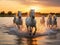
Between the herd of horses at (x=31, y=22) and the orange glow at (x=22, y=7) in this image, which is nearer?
the herd of horses at (x=31, y=22)

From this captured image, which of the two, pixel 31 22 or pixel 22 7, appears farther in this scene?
pixel 22 7

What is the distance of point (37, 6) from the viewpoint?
30.3m

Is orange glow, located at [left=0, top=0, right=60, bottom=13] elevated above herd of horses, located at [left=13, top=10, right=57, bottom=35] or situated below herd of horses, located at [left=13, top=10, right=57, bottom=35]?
below

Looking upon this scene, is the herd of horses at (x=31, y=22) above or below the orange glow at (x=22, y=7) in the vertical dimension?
above

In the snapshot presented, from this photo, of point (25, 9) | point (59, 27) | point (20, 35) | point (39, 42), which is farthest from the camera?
point (25, 9)

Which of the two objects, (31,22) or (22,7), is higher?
(31,22)

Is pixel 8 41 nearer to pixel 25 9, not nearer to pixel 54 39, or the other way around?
pixel 54 39

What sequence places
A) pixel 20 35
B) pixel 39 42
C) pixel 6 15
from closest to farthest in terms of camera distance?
pixel 39 42 < pixel 20 35 < pixel 6 15

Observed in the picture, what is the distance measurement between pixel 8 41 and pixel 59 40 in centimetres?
233

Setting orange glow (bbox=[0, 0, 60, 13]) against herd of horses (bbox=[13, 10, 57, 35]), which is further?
orange glow (bbox=[0, 0, 60, 13])

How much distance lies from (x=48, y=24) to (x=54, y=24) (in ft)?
1.15

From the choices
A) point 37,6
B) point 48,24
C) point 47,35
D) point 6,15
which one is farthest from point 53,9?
point 47,35

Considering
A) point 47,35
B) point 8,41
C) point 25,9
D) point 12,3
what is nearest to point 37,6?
point 25,9

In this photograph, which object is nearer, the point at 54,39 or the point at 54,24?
the point at 54,39
